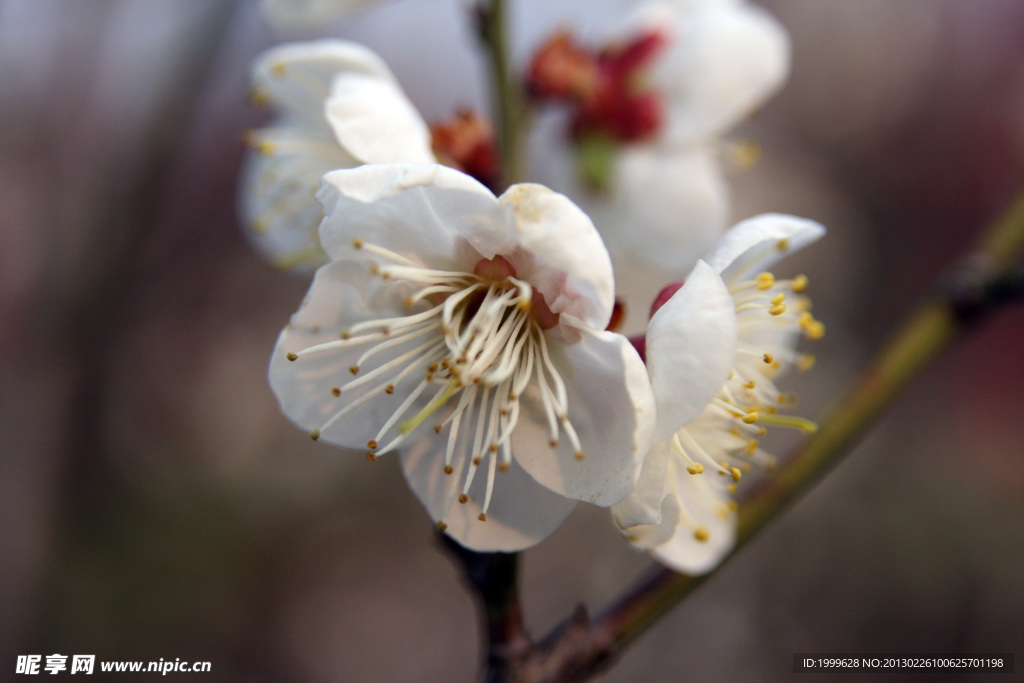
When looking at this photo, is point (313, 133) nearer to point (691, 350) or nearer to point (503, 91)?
point (503, 91)

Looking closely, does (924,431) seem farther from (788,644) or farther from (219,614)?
(219,614)

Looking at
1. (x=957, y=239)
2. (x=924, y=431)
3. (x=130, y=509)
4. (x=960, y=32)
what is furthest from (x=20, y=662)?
(x=960, y=32)

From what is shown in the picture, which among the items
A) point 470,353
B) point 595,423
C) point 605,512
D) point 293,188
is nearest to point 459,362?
point 470,353

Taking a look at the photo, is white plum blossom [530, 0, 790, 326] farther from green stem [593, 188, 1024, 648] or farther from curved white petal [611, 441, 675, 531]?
curved white petal [611, 441, 675, 531]

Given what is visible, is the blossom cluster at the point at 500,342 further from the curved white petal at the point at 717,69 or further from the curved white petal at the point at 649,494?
the curved white petal at the point at 717,69

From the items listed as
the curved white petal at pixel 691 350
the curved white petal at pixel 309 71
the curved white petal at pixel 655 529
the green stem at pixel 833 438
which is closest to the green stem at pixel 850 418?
the green stem at pixel 833 438

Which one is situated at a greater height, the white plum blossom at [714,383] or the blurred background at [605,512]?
the white plum blossom at [714,383]
